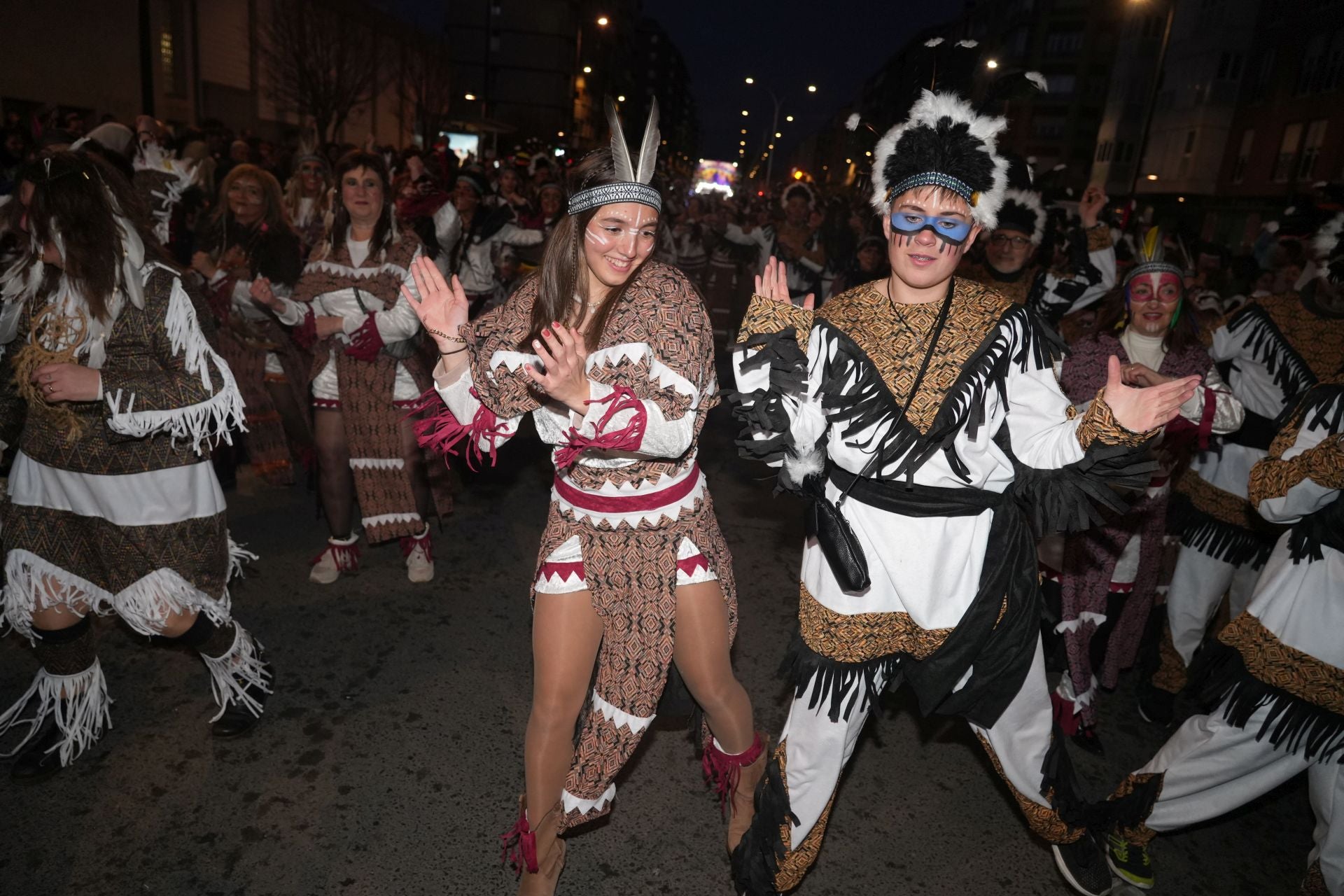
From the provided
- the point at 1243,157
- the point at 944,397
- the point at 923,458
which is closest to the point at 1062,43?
the point at 1243,157

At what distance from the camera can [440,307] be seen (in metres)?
2.42

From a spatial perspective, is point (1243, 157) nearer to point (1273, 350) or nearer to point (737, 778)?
point (1273, 350)

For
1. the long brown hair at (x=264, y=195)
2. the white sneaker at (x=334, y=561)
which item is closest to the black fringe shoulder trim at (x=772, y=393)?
the white sneaker at (x=334, y=561)

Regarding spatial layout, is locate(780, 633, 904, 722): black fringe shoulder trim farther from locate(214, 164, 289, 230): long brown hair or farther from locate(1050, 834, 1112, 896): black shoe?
locate(214, 164, 289, 230): long brown hair

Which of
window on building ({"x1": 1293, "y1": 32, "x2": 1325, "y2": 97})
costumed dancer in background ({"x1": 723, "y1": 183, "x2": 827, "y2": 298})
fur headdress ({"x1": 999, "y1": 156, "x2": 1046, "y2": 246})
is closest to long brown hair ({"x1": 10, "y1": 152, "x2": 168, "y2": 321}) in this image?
fur headdress ({"x1": 999, "y1": 156, "x2": 1046, "y2": 246})

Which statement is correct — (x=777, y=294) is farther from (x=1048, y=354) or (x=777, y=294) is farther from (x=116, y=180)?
(x=116, y=180)

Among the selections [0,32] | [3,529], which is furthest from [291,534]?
[0,32]

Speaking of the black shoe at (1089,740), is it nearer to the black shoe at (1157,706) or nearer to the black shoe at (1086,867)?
the black shoe at (1157,706)

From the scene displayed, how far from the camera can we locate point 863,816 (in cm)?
315

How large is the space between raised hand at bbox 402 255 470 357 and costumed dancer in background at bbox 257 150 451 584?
1760 millimetres

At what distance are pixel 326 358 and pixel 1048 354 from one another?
11.6 feet

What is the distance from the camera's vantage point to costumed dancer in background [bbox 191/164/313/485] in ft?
16.2

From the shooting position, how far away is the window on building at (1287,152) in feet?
72.7

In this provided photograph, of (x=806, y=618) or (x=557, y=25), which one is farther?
(x=557, y=25)
